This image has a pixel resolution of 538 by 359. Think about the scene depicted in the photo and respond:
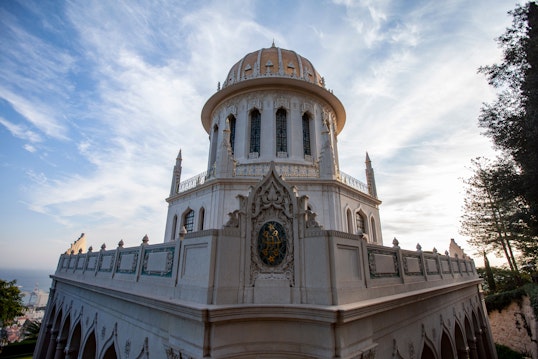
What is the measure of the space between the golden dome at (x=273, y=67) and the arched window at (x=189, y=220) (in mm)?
9574

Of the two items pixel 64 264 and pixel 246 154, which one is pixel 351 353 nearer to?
pixel 246 154

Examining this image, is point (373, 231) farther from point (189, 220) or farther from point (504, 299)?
point (504, 299)

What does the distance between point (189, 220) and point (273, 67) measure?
1277cm

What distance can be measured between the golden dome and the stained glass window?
8.57 feet

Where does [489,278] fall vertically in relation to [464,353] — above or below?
above

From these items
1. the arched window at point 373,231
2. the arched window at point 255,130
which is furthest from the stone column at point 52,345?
the arched window at point 373,231

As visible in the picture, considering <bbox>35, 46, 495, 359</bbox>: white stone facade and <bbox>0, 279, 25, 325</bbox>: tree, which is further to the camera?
<bbox>0, 279, 25, 325</bbox>: tree

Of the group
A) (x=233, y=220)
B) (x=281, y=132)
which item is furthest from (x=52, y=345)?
(x=281, y=132)

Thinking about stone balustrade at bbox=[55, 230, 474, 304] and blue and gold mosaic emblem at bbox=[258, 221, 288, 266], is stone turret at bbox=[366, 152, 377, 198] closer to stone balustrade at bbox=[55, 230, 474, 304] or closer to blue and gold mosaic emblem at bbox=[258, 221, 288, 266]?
stone balustrade at bbox=[55, 230, 474, 304]

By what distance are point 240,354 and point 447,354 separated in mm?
10321

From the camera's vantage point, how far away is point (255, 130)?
1933 cm

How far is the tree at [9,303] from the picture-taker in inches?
1096

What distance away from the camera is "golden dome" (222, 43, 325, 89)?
20.1m

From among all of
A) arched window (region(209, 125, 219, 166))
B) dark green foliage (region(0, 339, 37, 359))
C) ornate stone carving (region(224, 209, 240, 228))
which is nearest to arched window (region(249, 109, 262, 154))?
arched window (region(209, 125, 219, 166))
